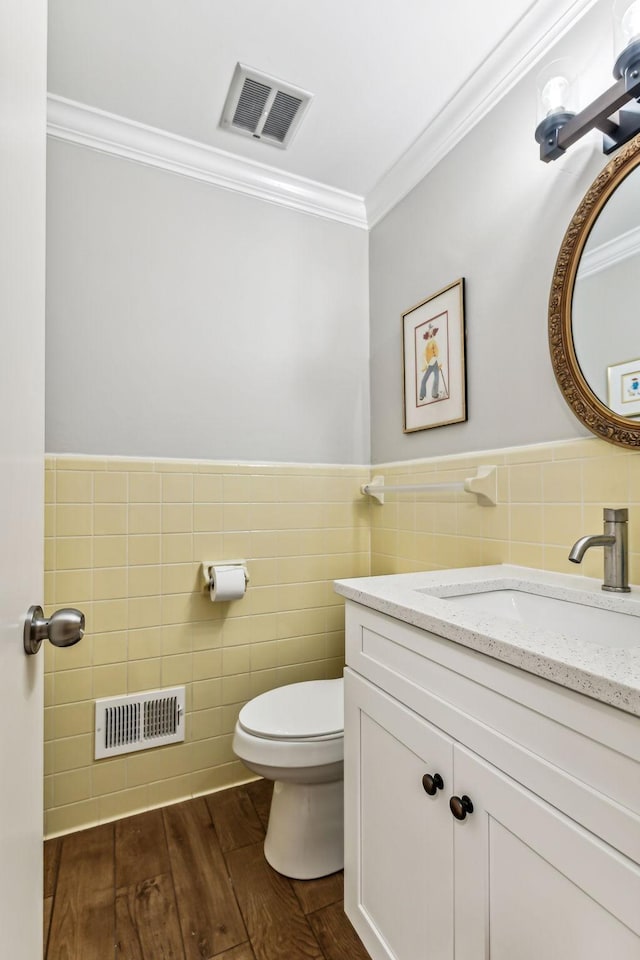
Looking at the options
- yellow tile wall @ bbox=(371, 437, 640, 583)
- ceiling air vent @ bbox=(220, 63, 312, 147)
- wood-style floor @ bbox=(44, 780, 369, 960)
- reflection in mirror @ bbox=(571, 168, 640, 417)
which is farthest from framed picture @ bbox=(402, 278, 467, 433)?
wood-style floor @ bbox=(44, 780, 369, 960)

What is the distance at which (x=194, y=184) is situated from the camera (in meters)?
1.84

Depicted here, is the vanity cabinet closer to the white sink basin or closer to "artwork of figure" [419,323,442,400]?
the white sink basin

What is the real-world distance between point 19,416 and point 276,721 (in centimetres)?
117

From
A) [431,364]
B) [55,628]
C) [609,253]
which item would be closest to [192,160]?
[431,364]

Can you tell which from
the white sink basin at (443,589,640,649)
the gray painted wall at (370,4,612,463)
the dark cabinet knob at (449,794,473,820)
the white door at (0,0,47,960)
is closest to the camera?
the white door at (0,0,47,960)

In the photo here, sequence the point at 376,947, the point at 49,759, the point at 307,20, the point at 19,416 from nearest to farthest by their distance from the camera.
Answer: the point at 19,416
the point at 376,947
the point at 307,20
the point at 49,759

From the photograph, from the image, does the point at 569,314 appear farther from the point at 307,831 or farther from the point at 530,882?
the point at 307,831

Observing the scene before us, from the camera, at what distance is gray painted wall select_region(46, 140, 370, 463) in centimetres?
164

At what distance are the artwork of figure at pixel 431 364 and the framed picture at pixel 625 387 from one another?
2.18 feet

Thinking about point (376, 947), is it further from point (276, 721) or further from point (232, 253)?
Answer: point (232, 253)

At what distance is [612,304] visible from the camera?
1143mm

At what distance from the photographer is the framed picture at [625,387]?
1.08 metres

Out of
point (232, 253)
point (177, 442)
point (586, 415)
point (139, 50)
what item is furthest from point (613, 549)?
point (139, 50)

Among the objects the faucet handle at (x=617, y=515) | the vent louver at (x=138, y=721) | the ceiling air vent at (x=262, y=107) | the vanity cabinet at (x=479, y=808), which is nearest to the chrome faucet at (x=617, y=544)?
the faucet handle at (x=617, y=515)
